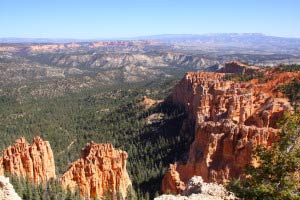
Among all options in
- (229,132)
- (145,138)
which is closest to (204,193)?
(229,132)

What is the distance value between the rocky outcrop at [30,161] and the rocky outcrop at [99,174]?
449 centimetres

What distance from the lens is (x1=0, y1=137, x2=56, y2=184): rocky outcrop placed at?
144ft

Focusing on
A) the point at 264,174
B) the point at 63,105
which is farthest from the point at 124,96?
the point at 264,174

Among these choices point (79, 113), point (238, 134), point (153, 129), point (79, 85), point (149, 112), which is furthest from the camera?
point (79, 85)

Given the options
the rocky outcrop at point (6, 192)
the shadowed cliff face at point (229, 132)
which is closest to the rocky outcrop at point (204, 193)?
the shadowed cliff face at point (229, 132)

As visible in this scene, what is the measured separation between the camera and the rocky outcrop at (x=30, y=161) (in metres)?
43.8

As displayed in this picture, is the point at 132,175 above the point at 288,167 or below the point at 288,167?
below

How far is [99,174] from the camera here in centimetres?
4453

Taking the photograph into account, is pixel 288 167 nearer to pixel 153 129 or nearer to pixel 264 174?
pixel 264 174

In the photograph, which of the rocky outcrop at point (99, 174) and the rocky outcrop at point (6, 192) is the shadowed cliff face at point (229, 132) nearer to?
the rocky outcrop at point (99, 174)

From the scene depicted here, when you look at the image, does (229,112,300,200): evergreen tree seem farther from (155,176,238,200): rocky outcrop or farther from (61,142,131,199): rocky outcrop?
(61,142,131,199): rocky outcrop

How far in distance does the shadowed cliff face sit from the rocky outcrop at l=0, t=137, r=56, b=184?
1642 centimetres

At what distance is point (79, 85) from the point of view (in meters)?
194

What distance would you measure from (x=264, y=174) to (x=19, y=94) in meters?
161
